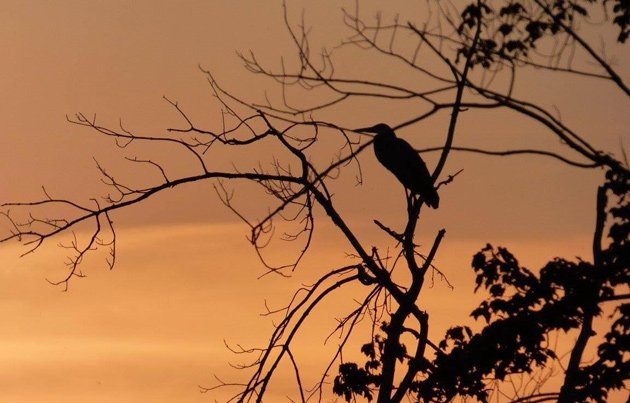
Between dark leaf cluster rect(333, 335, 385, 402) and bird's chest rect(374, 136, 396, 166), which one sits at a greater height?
bird's chest rect(374, 136, 396, 166)

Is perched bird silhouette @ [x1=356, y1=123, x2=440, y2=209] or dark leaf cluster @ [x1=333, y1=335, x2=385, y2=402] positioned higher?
perched bird silhouette @ [x1=356, y1=123, x2=440, y2=209]

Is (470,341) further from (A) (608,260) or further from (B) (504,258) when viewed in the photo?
(A) (608,260)

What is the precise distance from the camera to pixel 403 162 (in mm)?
11859

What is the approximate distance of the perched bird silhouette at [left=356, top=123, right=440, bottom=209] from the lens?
1117 centimetres

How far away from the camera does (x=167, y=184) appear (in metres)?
7.58

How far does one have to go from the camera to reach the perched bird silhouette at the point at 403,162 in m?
11.2

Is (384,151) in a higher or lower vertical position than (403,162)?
higher

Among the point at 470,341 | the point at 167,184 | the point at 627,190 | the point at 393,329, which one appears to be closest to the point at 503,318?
the point at 470,341

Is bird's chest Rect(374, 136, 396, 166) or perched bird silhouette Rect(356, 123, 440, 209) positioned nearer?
perched bird silhouette Rect(356, 123, 440, 209)

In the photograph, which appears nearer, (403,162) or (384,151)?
(403,162)

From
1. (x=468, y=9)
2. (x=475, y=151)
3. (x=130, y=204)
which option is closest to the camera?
(x=130, y=204)

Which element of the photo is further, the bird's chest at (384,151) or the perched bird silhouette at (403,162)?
the bird's chest at (384,151)

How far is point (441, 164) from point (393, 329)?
1.51 meters

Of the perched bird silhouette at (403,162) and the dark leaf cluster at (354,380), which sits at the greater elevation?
the perched bird silhouette at (403,162)
